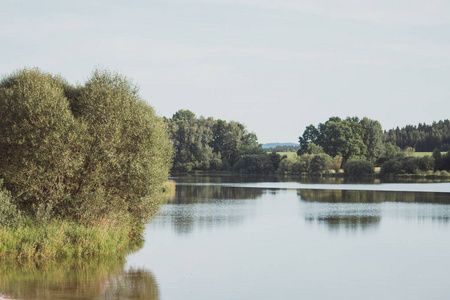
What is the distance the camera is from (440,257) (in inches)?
1008

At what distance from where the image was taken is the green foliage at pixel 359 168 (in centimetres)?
11575

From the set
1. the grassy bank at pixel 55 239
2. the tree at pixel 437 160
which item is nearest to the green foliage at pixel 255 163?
the tree at pixel 437 160

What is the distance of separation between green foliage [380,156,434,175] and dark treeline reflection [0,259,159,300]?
92418mm

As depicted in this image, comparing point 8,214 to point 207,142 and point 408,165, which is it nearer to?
point 408,165

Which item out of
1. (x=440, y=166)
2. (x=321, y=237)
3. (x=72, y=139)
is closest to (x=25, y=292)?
(x=72, y=139)

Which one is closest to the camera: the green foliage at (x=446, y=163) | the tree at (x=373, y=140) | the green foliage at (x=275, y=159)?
the green foliage at (x=446, y=163)

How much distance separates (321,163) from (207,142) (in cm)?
3199

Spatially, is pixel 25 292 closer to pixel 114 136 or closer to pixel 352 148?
pixel 114 136

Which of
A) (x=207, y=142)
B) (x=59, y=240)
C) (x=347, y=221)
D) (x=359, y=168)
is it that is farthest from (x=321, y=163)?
(x=59, y=240)

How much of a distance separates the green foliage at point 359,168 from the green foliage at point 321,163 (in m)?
4.78

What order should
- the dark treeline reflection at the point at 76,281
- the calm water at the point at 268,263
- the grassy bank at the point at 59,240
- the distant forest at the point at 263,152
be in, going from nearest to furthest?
the dark treeline reflection at the point at 76,281, the calm water at the point at 268,263, the grassy bank at the point at 59,240, the distant forest at the point at 263,152

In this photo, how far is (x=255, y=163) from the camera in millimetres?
133625

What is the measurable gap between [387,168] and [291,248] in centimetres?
8790

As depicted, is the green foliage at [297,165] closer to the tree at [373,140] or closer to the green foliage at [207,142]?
the green foliage at [207,142]
